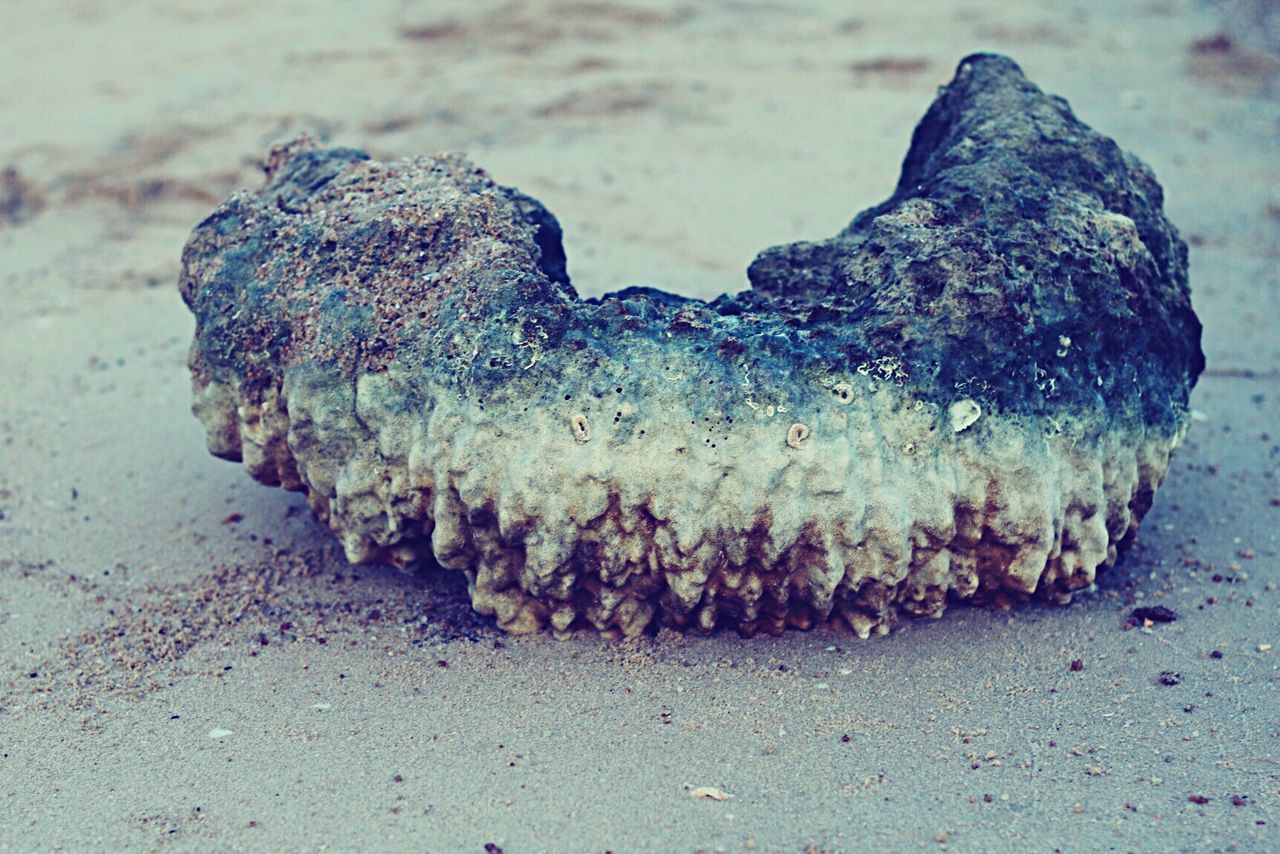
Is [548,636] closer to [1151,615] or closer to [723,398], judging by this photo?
[723,398]

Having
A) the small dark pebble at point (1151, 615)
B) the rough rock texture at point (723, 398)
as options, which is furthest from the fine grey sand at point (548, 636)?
the rough rock texture at point (723, 398)

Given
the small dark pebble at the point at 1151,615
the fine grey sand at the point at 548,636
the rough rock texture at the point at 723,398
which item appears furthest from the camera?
the small dark pebble at the point at 1151,615

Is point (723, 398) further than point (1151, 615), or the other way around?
point (1151, 615)

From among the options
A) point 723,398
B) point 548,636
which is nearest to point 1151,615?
point 723,398

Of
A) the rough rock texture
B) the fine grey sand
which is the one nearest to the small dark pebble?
the fine grey sand

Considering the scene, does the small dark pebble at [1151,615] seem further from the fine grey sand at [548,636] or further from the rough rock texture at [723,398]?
the rough rock texture at [723,398]

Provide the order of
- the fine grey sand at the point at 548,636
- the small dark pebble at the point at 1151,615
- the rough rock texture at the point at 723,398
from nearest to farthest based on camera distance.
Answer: the fine grey sand at the point at 548,636 < the rough rock texture at the point at 723,398 < the small dark pebble at the point at 1151,615

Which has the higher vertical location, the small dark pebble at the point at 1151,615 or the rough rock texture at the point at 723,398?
the rough rock texture at the point at 723,398
